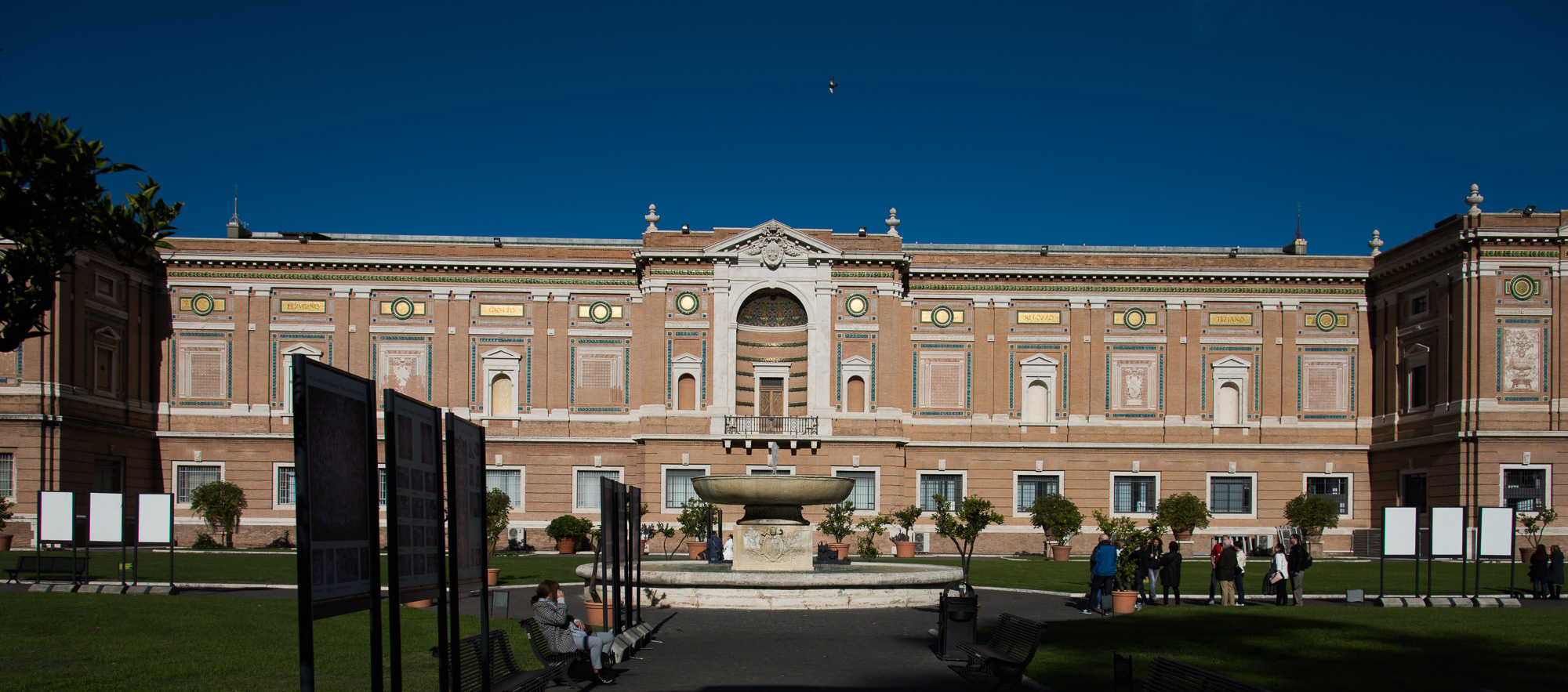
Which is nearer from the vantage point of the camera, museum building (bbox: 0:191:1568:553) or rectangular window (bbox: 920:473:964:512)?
museum building (bbox: 0:191:1568:553)

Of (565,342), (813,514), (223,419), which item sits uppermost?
(565,342)

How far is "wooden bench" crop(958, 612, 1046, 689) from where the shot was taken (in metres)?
12.1

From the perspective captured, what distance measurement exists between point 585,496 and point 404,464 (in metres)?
37.7

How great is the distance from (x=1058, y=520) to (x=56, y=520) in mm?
29533

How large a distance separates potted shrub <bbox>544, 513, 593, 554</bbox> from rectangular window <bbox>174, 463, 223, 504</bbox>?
42.9ft

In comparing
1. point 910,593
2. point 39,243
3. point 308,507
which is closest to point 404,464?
point 308,507

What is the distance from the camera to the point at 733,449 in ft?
139

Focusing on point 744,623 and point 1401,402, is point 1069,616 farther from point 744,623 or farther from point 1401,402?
point 1401,402

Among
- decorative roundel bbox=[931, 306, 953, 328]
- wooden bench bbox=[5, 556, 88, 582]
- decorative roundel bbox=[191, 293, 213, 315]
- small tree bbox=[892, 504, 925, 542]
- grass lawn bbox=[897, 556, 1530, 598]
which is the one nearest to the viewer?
wooden bench bbox=[5, 556, 88, 582]

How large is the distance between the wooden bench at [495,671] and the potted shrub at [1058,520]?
31049mm

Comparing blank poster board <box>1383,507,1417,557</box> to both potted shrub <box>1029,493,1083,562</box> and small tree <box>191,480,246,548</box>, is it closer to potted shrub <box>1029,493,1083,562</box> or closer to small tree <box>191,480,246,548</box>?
potted shrub <box>1029,493,1083,562</box>

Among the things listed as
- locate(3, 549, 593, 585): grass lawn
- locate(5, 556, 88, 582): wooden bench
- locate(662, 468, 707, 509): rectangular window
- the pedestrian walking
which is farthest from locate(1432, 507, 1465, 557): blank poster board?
locate(662, 468, 707, 509): rectangular window

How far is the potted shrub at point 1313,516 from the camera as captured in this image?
42.2 metres

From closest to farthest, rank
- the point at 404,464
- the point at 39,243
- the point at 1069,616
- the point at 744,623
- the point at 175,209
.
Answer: the point at 404,464
the point at 39,243
the point at 175,209
the point at 744,623
the point at 1069,616
